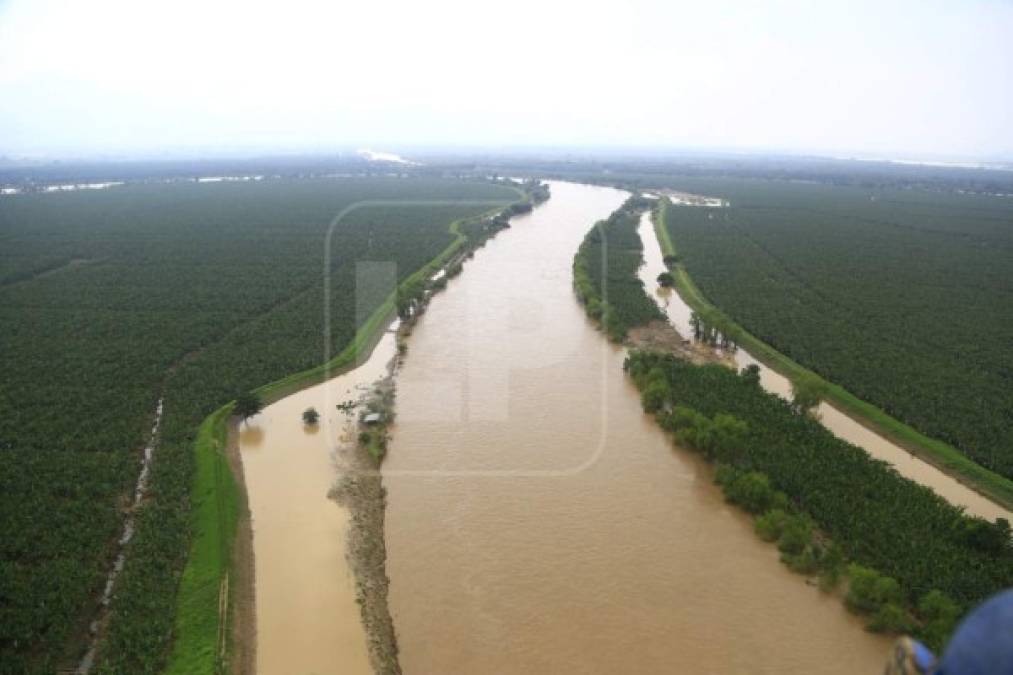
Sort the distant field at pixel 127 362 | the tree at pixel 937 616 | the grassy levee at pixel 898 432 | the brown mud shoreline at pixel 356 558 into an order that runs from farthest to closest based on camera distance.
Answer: the grassy levee at pixel 898 432 < the distant field at pixel 127 362 < the brown mud shoreline at pixel 356 558 < the tree at pixel 937 616

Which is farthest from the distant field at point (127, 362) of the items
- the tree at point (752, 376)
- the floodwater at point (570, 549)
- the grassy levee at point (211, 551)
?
the tree at point (752, 376)

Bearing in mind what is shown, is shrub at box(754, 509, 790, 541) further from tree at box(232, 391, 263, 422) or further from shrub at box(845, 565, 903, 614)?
tree at box(232, 391, 263, 422)

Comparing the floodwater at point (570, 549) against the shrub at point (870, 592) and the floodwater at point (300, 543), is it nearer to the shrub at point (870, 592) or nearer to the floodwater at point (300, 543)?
the shrub at point (870, 592)

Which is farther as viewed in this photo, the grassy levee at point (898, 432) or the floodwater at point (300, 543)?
the grassy levee at point (898, 432)

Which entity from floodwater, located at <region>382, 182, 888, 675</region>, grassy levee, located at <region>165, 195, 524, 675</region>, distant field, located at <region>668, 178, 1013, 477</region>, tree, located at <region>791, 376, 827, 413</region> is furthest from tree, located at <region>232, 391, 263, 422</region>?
distant field, located at <region>668, 178, 1013, 477</region>

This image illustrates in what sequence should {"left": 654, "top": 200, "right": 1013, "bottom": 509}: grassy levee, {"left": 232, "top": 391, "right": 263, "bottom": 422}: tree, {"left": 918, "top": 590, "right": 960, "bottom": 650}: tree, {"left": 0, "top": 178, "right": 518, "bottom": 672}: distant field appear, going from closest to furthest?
{"left": 918, "top": 590, "right": 960, "bottom": 650}: tree < {"left": 0, "top": 178, "right": 518, "bottom": 672}: distant field < {"left": 654, "top": 200, "right": 1013, "bottom": 509}: grassy levee < {"left": 232, "top": 391, "right": 263, "bottom": 422}: tree

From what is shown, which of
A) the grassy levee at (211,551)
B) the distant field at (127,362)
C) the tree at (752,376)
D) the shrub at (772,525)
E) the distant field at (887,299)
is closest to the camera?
the grassy levee at (211,551)

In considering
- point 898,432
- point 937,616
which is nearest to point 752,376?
point 898,432

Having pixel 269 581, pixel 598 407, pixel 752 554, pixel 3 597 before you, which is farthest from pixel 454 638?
pixel 598 407
